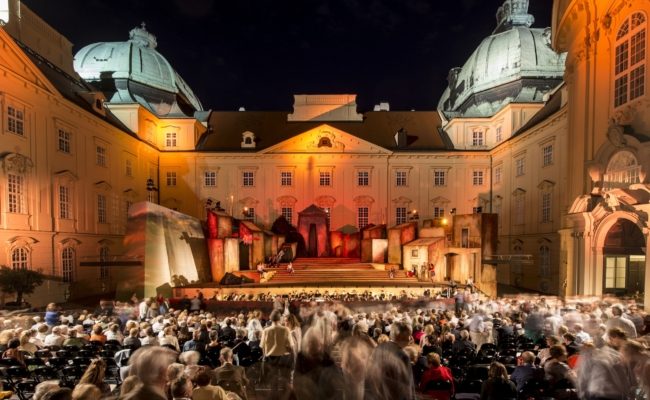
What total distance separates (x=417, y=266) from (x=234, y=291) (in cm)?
1396

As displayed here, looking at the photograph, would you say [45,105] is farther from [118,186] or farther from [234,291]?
[234,291]

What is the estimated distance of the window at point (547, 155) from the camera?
86.7ft

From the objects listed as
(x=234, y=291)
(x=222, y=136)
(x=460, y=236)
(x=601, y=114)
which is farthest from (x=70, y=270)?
(x=601, y=114)

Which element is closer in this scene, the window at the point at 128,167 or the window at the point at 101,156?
the window at the point at 101,156

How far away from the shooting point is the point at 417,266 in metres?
27.0

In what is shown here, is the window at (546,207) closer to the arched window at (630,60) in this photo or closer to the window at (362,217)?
the arched window at (630,60)

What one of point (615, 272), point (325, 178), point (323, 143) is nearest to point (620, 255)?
point (615, 272)

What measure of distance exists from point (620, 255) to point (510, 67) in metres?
24.3

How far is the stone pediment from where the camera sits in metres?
36.7

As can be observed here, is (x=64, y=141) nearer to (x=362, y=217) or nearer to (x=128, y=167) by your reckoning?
A: (x=128, y=167)

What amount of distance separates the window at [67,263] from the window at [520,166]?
35.9 m

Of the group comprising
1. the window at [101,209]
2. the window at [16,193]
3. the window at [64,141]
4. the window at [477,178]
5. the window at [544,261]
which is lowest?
the window at [544,261]

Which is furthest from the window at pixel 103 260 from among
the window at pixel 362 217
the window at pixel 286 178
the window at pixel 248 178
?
the window at pixel 362 217

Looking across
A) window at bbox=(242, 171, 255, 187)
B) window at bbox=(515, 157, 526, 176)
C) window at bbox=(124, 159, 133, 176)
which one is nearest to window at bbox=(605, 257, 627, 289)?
window at bbox=(515, 157, 526, 176)
